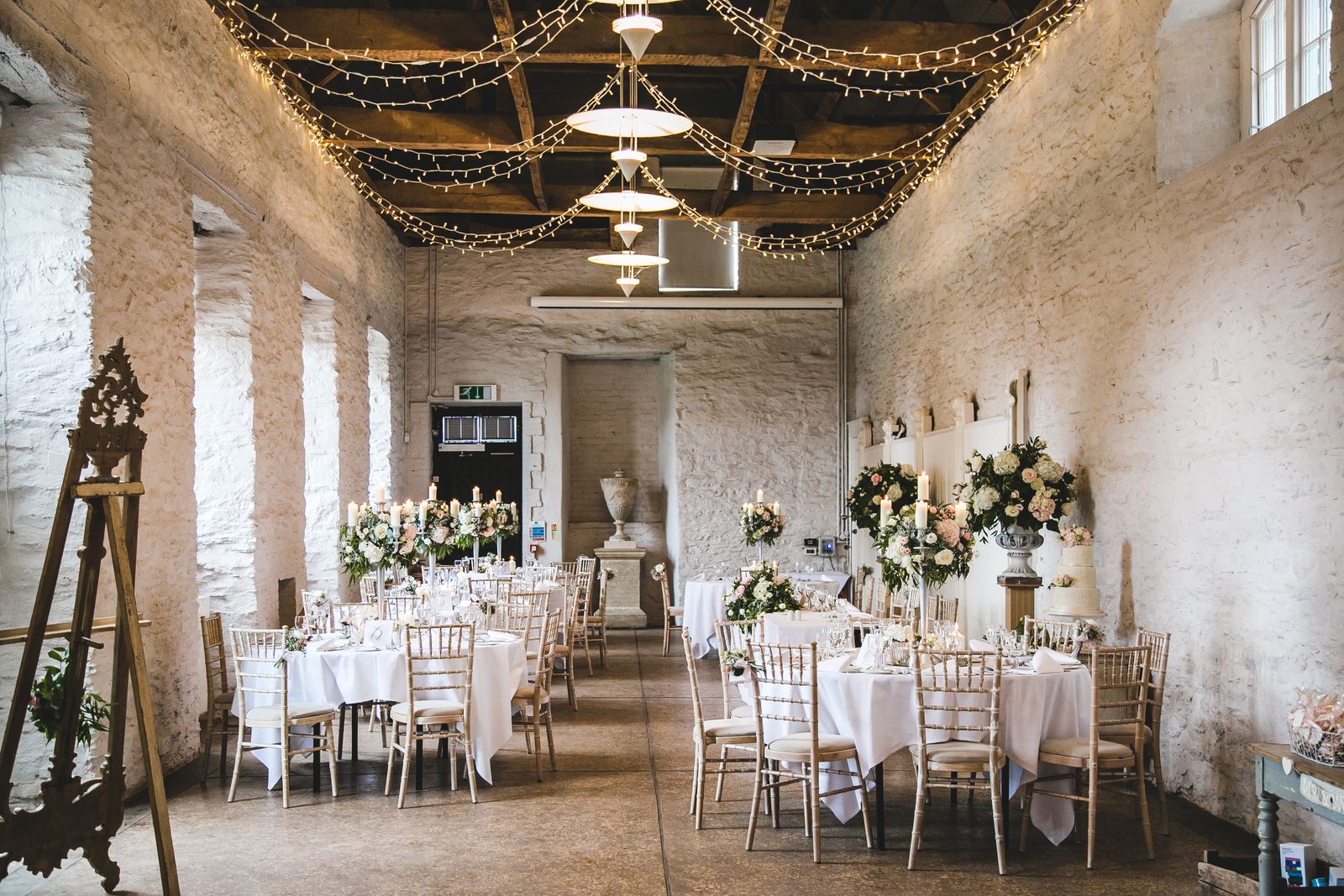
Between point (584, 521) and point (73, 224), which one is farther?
point (584, 521)

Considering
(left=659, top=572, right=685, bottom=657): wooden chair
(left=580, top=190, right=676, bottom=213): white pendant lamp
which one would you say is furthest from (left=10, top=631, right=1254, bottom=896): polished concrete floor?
(left=659, top=572, right=685, bottom=657): wooden chair

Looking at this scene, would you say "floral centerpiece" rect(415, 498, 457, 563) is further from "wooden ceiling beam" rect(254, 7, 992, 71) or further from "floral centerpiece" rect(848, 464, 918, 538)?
"floral centerpiece" rect(848, 464, 918, 538)

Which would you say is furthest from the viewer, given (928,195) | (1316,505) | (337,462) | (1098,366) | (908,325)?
(908,325)

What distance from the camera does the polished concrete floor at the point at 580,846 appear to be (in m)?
4.77

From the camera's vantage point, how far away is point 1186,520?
609 centimetres

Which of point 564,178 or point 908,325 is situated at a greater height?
point 564,178

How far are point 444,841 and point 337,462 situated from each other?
5871 mm

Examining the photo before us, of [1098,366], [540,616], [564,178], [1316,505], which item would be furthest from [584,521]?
[1316,505]

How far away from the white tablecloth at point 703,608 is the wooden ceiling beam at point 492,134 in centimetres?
414

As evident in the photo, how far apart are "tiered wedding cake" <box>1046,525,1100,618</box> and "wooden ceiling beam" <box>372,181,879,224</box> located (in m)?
6.67

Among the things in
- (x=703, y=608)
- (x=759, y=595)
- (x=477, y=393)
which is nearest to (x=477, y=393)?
(x=477, y=393)

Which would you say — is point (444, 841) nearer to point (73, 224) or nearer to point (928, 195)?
point (73, 224)

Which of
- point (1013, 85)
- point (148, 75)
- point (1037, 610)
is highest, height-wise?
point (1013, 85)

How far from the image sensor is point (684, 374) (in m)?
14.6
